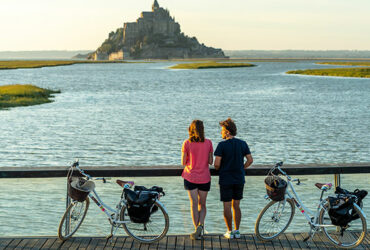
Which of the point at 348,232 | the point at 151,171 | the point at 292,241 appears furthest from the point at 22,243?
the point at 348,232

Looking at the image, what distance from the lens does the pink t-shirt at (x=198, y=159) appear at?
7590 mm

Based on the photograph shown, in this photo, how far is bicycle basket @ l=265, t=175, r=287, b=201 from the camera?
7.30 metres

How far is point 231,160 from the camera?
24.9ft

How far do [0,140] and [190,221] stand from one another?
28.1 m

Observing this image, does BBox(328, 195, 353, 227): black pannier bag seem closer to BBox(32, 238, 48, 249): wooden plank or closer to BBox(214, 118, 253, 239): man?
BBox(214, 118, 253, 239): man

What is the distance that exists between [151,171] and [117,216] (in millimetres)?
844

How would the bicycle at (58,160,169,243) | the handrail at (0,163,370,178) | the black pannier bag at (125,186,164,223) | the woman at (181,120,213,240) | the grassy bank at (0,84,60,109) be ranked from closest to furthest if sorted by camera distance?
the black pannier bag at (125,186,164,223) < the bicycle at (58,160,169,243) < the woman at (181,120,213,240) < the handrail at (0,163,370,178) < the grassy bank at (0,84,60,109)

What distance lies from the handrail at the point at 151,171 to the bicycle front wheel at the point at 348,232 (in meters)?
0.79

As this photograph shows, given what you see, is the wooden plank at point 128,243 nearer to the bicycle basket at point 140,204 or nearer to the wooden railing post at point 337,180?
the bicycle basket at point 140,204

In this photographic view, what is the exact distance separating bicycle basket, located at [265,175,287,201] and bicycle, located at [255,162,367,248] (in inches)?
5.1

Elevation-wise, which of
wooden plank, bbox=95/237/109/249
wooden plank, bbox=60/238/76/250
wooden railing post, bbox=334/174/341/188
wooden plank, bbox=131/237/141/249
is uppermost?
wooden railing post, bbox=334/174/341/188

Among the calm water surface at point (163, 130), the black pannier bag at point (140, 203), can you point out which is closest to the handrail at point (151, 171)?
the black pannier bag at point (140, 203)

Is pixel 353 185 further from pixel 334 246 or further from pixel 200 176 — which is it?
pixel 200 176

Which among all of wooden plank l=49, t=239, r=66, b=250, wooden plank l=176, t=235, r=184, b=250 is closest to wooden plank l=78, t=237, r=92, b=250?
wooden plank l=49, t=239, r=66, b=250
